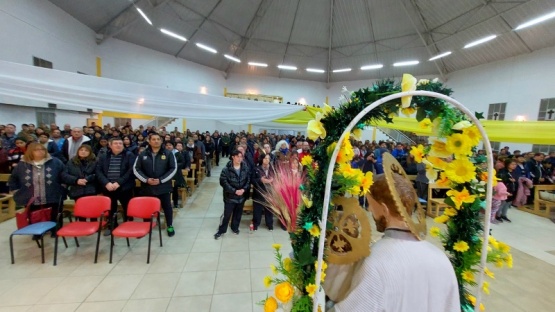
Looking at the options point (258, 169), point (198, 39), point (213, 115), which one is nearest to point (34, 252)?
point (213, 115)

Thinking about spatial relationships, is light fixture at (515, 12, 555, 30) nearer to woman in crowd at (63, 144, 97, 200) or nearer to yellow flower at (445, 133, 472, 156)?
yellow flower at (445, 133, 472, 156)

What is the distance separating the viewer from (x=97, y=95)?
2.44 meters

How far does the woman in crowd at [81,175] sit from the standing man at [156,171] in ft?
2.22

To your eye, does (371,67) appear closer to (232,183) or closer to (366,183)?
(232,183)

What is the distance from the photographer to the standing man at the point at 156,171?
149 inches

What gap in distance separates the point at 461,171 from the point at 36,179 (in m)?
4.96

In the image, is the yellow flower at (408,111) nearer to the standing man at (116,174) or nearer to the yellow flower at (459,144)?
the yellow flower at (459,144)

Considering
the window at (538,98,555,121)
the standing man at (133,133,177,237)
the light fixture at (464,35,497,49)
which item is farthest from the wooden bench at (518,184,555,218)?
the light fixture at (464,35,497,49)

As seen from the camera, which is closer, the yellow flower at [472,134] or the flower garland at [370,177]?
the flower garland at [370,177]

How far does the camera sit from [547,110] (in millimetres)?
10125

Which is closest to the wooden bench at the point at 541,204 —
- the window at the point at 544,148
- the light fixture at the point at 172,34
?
the window at the point at 544,148

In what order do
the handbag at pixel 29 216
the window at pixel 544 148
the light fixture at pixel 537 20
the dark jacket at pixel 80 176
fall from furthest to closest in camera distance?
the window at pixel 544 148, the light fixture at pixel 537 20, the dark jacket at pixel 80 176, the handbag at pixel 29 216

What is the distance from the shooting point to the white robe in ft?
3.18

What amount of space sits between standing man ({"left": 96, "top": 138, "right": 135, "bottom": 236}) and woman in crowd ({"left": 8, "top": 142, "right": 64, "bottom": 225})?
54cm
